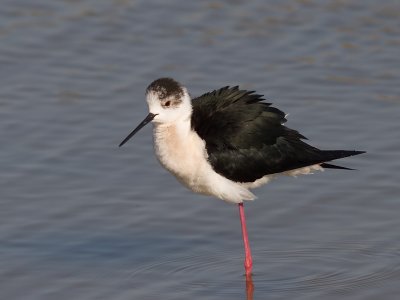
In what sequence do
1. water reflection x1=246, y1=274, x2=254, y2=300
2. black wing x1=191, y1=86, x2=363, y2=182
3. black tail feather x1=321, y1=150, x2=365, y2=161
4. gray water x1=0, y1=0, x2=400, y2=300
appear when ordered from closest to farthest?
water reflection x1=246, y1=274, x2=254, y2=300 < gray water x1=0, y1=0, x2=400, y2=300 < black wing x1=191, y1=86, x2=363, y2=182 < black tail feather x1=321, y1=150, x2=365, y2=161

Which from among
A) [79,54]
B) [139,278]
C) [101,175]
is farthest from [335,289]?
[79,54]

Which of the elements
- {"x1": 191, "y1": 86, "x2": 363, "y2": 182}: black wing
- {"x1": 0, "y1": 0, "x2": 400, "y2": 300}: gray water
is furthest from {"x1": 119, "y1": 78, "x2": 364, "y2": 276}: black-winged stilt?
{"x1": 0, "y1": 0, "x2": 400, "y2": 300}: gray water

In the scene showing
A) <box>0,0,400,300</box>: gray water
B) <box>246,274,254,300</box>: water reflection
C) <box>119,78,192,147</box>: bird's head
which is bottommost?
<box>246,274,254,300</box>: water reflection

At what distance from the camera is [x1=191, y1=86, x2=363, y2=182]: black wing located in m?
7.30

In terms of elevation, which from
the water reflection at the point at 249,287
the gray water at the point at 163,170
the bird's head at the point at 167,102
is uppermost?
the bird's head at the point at 167,102

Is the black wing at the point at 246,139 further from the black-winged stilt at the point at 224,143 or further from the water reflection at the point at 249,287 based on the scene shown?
the water reflection at the point at 249,287

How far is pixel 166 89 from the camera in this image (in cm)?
725

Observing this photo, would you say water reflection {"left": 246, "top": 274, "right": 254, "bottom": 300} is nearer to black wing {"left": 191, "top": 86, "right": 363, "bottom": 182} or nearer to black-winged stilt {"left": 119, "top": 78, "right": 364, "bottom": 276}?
black-winged stilt {"left": 119, "top": 78, "right": 364, "bottom": 276}

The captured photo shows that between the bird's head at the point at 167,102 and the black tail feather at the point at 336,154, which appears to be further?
the black tail feather at the point at 336,154

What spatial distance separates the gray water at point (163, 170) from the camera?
7176mm

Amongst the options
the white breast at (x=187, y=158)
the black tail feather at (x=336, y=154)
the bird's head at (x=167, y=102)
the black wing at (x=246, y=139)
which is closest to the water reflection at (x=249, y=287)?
the white breast at (x=187, y=158)

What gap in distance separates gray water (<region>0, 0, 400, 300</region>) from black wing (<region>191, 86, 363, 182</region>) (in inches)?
18.2

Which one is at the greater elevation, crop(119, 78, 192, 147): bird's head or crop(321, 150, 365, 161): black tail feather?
crop(119, 78, 192, 147): bird's head

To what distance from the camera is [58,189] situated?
812cm
